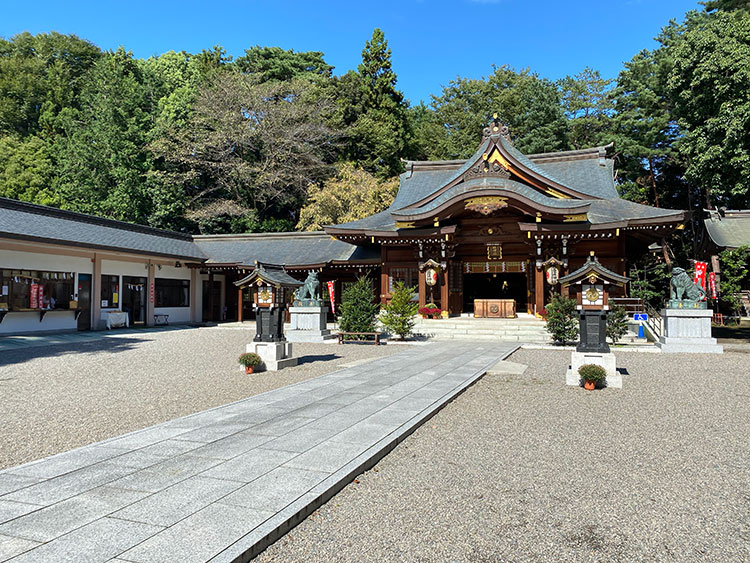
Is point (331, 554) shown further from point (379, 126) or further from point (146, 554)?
point (379, 126)

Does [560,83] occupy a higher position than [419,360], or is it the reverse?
[560,83]

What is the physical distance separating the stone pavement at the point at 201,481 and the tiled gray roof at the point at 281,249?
1809 cm

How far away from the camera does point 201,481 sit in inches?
169

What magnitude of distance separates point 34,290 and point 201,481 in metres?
18.8

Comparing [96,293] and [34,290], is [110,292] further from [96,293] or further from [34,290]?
[34,290]

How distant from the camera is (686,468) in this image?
16.8ft

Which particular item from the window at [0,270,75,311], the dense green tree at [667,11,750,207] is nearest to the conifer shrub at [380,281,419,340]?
the dense green tree at [667,11,750,207]

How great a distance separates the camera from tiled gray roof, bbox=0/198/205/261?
1806cm

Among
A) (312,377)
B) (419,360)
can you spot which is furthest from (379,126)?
(312,377)

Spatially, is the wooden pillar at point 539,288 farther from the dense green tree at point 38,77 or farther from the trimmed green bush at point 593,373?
the dense green tree at point 38,77

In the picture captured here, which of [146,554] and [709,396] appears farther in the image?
[709,396]

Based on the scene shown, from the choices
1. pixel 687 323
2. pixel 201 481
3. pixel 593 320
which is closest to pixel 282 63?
pixel 687 323

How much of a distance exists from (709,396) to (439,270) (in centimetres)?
1430

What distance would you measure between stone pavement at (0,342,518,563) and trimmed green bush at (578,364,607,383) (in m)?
3.39
